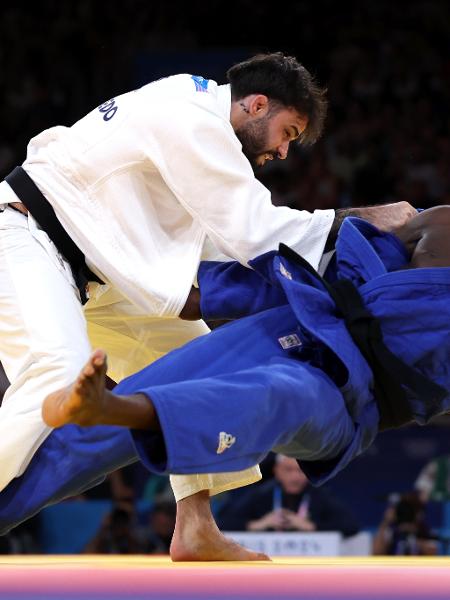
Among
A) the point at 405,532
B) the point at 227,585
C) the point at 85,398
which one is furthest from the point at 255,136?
the point at 405,532

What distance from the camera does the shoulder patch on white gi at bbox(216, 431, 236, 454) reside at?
7.46ft

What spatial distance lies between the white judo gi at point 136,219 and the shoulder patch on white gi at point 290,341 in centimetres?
28

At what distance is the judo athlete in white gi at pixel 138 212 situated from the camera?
9.07 feet

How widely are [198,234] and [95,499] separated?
11.2 ft

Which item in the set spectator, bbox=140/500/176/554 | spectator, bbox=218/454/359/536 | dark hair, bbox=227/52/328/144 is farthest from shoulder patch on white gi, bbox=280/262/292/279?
spectator, bbox=140/500/176/554

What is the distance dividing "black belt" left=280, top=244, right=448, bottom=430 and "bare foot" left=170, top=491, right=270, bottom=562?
57 centimetres

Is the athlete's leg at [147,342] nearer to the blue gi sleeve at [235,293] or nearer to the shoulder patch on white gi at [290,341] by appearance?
the blue gi sleeve at [235,293]

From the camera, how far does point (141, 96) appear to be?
3025 mm

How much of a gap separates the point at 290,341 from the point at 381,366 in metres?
0.23

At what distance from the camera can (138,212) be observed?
293 centimetres

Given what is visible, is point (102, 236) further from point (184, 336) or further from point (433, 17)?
point (433, 17)

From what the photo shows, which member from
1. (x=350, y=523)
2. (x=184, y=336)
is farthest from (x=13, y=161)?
(x=184, y=336)

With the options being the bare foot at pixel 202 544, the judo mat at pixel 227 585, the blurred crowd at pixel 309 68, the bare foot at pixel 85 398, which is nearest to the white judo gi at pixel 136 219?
the bare foot at pixel 202 544

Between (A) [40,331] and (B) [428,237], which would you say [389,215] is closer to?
(B) [428,237]
